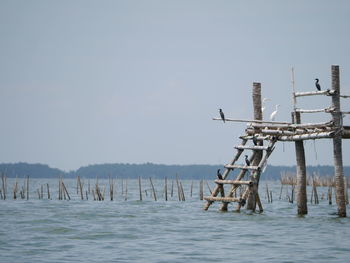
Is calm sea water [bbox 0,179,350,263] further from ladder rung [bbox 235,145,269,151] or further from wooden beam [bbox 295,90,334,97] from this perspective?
wooden beam [bbox 295,90,334,97]

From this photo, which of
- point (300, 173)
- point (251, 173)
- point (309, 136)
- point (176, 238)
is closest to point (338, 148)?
point (309, 136)

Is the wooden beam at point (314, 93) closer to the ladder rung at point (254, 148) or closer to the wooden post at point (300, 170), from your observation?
the wooden post at point (300, 170)

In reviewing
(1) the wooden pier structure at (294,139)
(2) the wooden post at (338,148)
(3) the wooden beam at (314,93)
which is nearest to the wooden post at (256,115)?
(1) the wooden pier structure at (294,139)

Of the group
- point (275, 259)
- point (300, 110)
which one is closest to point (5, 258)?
point (275, 259)

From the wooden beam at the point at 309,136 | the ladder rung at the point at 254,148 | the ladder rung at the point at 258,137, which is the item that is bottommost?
the ladder rung at the point at 254,148

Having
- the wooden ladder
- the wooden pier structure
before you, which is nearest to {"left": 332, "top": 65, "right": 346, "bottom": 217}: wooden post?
the wooden pier structure

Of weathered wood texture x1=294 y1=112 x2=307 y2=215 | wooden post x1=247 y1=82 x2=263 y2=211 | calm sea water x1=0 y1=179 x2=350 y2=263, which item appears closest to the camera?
calm sea water x1=0 y1=179 x2=350 y2=263

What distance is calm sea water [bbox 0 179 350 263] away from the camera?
18.0 metres

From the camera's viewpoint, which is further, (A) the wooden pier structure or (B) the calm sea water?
(A) the wooden pier structure

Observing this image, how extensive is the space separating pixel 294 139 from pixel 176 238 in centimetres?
733

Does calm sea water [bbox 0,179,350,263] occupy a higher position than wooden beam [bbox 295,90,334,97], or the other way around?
wooden beam [bbox 295,90,334,97]

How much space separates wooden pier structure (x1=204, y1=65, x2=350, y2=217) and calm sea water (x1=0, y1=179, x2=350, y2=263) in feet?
3.11

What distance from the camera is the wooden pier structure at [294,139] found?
24812 mm

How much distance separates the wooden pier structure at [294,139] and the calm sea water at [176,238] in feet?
3.11
